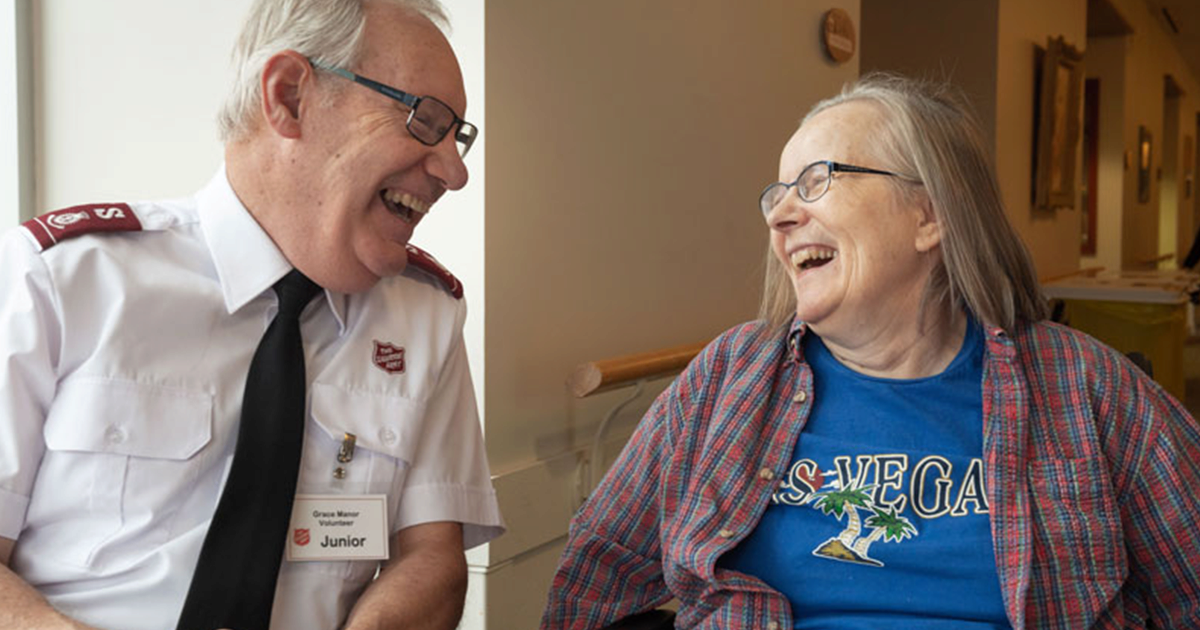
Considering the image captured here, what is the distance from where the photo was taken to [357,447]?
158 centimetres

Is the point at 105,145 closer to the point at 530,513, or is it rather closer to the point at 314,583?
the point at 530,513

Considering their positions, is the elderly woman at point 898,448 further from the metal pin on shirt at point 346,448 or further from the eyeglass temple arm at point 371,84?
the eyeglass temple arm at point 371,84

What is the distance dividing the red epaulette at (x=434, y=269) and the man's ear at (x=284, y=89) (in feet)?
0.97

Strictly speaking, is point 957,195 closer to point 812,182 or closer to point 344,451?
point 812,182

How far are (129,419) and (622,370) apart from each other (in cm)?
122

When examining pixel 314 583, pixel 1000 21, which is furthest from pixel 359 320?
pixel 1000 21

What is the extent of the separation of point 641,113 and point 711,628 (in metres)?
1.57

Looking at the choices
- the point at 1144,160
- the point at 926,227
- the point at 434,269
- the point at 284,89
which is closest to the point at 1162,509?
the point at 926,227

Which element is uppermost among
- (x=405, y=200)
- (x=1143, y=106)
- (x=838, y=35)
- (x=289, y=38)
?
(x=1143, y=106)

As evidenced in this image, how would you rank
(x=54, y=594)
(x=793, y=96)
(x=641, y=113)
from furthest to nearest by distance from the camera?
(x=793, y=96), (x=641, y=113), (x=54, y=594)

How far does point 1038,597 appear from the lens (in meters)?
1.61

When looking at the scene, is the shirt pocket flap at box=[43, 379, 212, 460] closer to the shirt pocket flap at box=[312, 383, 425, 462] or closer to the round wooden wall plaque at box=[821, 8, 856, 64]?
the shirt pocket flap at box=[312, 383, 425, 462]

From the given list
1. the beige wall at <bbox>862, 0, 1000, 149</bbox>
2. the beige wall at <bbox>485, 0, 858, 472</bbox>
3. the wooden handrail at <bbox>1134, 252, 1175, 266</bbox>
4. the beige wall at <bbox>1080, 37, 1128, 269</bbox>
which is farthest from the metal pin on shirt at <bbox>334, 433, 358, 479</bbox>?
the wooden handrail at <bbox>1134, 252, 1175, 266</bbox>

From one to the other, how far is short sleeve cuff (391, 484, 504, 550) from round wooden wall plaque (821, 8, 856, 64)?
108 inches
